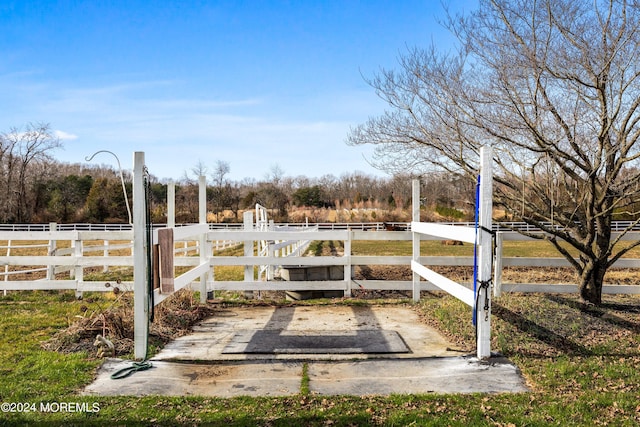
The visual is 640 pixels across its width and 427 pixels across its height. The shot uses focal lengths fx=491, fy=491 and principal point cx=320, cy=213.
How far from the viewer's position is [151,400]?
3.82 meters

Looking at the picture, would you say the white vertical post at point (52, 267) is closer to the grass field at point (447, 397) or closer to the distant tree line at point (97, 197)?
the grass field at point (447, 397)

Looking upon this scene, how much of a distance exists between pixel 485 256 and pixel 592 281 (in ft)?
9.64

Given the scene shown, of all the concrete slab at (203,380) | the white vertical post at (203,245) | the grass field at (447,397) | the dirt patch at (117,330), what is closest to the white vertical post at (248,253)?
the white vertical post at (203,245)

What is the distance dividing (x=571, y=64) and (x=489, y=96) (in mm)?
998

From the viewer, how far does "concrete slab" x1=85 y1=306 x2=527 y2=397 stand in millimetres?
4121

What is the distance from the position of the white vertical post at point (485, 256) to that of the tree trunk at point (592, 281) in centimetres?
265

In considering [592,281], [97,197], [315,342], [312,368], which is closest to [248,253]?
[315,342]

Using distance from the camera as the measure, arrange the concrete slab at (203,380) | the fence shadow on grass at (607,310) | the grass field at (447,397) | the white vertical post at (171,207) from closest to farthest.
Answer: the grass field at (447,397), the concrete slab at (203,380), the fence shadow on grass at (607,310), the white vertical post at (171,207)

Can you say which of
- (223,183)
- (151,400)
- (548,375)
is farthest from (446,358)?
(223,183)

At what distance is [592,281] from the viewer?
677cm

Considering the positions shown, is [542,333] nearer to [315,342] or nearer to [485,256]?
[485,256]

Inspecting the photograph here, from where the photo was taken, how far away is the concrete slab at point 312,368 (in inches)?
162

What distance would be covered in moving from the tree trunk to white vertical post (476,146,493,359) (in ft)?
8.71

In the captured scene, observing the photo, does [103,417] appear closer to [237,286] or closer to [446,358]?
[446,358]
